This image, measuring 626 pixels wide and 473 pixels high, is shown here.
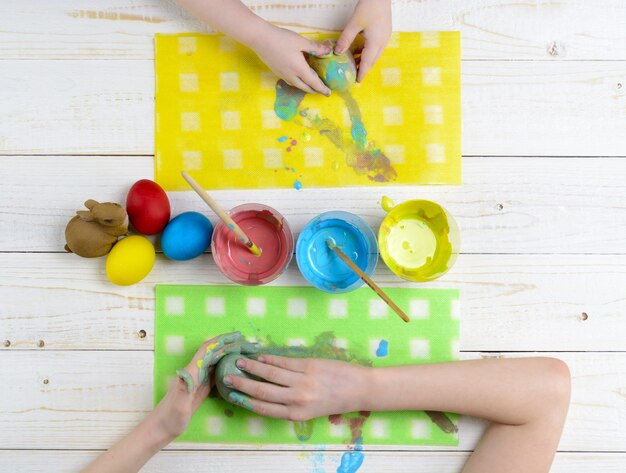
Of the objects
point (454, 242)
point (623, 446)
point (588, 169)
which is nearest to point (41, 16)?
point (454, 242)

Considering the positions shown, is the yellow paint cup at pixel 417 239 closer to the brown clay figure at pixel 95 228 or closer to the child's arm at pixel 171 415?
the child's arm at pixel 171 415

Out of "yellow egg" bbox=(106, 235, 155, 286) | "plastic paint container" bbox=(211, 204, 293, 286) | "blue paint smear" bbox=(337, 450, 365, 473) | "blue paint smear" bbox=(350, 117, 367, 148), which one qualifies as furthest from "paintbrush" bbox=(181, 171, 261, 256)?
"blue paint smear" bbox=(337, 450, 365, 473)

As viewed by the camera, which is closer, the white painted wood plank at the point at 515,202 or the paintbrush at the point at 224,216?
the paintbrush at the point at 224,216

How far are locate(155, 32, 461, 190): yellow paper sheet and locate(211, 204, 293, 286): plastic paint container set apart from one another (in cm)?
6

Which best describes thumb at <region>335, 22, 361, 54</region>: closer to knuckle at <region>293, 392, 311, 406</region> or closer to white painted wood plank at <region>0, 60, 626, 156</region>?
white painted wood plank at <region>0, 60, 626, 156</region>

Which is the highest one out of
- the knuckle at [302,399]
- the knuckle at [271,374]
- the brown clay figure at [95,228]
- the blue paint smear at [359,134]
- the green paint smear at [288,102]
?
the green paint smear at [288,102]

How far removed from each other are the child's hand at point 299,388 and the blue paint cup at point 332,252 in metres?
0.12

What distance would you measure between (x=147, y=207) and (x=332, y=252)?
11.1 inches

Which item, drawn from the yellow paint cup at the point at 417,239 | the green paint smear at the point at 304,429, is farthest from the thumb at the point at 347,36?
the green paint smear at the point at 304,429

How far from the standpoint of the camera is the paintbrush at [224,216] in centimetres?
80

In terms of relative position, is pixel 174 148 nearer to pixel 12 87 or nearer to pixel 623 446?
→ pixel 12 87

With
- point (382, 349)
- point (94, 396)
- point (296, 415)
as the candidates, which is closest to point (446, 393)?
point (382, 349)

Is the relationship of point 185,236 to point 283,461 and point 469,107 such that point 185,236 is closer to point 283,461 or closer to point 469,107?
point 283,461

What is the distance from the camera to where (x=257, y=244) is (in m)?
0.90
